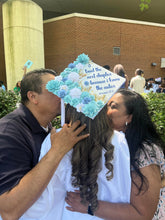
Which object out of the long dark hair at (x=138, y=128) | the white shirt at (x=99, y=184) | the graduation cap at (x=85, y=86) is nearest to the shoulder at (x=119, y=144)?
the white shirt at (x=99, y=184)

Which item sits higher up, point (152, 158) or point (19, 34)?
point (19, 34)

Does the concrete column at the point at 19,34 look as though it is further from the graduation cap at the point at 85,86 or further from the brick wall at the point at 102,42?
the graduation cap at the point at 85,86

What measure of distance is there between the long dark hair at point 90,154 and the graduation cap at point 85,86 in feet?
0.30

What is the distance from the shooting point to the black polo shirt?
1192 mm

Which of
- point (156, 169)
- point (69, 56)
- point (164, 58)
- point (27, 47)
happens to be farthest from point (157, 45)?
point (156, 169)

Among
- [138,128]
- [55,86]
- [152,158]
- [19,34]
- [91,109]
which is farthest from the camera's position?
[19,34]

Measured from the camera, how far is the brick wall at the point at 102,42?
14.1m

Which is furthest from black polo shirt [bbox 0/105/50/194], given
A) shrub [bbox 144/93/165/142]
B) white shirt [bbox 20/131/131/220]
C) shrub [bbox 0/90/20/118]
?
shrub [bbox 144/93/165/142]

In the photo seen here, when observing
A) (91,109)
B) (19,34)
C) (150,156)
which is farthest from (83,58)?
(19,34)

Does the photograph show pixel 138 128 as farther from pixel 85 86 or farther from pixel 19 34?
pixel 19 34

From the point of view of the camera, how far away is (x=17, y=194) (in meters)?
1.14

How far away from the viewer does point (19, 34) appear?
36.0 feet

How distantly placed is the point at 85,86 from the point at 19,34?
11347 mm

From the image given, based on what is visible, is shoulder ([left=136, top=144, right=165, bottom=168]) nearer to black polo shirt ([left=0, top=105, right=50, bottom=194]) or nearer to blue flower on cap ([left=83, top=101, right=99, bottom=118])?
blue flower on cap ([left=83, top=101, right=99, bottom=118])
